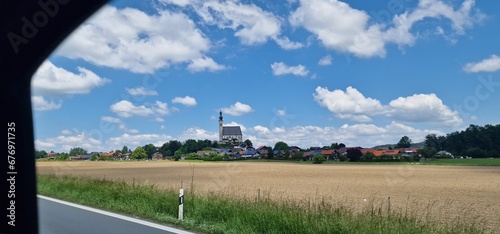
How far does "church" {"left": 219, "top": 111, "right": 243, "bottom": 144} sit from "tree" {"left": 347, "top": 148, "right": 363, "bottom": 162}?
83.5ft

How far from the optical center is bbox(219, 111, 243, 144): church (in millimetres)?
91250

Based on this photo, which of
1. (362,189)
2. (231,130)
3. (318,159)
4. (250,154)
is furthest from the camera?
(250,154)

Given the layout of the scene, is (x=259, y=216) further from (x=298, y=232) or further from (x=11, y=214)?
(x=11, y=214)

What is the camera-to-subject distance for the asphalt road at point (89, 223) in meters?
6.66

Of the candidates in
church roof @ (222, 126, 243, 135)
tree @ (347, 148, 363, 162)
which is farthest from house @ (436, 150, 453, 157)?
church roof @ (222, 126, 243, 135)

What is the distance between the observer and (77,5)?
9.96 ft

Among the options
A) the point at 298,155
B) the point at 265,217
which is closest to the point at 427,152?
the point at 298,155

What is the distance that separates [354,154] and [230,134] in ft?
93.8

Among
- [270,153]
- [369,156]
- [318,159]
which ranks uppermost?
[270,153]

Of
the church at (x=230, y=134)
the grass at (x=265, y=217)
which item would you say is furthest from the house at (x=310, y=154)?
the grass at (x=265, y=217)

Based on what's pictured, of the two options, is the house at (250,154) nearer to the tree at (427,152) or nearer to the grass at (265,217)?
the tree at (427,152)

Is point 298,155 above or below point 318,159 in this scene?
above

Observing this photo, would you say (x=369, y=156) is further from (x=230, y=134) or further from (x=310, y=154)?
(x=230, y=134)

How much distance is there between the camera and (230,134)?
310 feet
